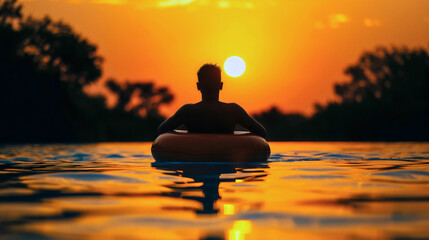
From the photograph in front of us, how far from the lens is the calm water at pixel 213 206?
3.25 meters

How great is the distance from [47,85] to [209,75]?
100 feet

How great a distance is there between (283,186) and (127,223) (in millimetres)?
2370

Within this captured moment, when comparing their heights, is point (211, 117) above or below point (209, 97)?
below

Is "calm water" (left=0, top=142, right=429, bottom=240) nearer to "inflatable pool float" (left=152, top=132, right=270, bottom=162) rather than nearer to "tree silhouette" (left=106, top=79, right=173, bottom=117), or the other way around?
"inflatable pool float" (left=152, top=132, right=270, bottom=162)

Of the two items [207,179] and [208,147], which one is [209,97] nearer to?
[208,147]

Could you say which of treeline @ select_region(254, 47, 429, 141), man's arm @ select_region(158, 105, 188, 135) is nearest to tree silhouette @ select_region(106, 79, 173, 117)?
treeline @ select_region(254, 47, 429, 141)

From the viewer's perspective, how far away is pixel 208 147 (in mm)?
8531

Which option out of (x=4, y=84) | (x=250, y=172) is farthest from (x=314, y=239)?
(x=4, y=84)

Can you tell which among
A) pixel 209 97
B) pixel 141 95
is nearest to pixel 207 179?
pixel 209 97

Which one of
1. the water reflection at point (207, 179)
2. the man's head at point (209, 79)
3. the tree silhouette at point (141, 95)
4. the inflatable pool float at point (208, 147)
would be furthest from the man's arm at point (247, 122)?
the tree silhouette at point (141, 95)

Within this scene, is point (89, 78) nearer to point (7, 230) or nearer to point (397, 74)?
point (397, 74)

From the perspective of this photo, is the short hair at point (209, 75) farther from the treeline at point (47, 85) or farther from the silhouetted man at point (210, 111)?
the treeline at point (47, 85)

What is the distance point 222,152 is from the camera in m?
8.56

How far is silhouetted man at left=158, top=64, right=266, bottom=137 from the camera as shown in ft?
29.3
